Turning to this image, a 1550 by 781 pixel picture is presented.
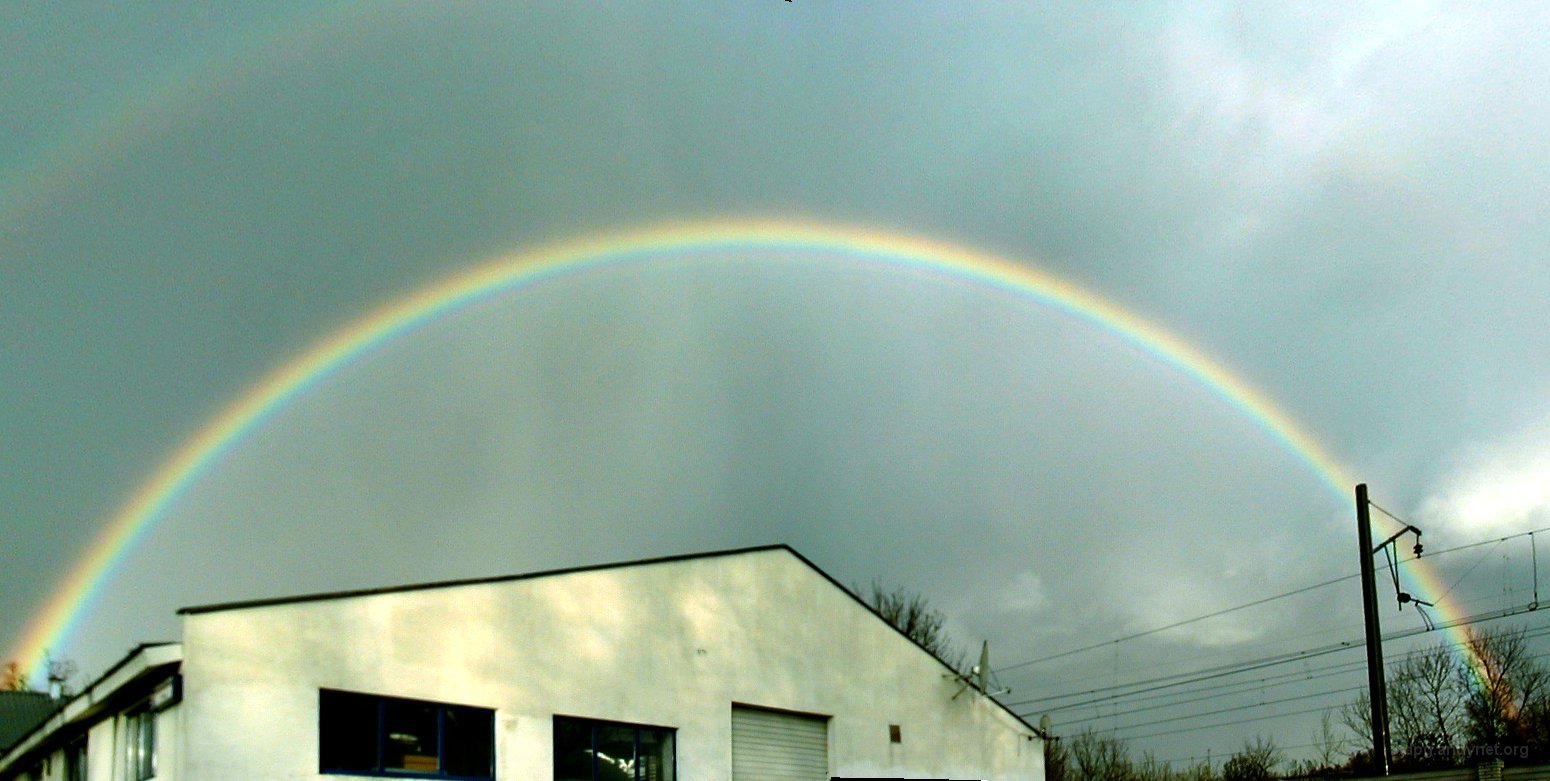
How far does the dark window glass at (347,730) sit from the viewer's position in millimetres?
18734

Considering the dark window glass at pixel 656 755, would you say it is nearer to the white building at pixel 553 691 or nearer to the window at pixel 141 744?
the white building at pixel 553 691

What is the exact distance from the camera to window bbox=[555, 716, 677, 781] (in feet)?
74.5

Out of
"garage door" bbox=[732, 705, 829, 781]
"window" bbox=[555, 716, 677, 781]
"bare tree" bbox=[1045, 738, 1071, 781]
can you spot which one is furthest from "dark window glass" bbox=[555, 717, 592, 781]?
"bare tree" bbox=[1045, 738, 1071, 781]


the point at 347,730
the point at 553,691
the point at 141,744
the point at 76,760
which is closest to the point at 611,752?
the point at 553,691

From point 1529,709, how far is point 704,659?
1842 inches

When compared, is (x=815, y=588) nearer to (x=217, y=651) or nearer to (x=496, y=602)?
(x=496, y=602)

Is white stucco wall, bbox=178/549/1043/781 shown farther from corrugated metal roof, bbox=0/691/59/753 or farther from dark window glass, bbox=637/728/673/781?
corrugated metal roof, bbox=0/691/59/753

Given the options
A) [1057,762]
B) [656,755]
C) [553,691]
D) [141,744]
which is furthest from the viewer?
[1057,762]

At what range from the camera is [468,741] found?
20.8 metres

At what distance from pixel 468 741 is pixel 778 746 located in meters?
9.04

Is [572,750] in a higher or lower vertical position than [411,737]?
lower

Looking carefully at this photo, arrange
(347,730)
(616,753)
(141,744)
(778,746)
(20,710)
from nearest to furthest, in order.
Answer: (347,730) → (141,744) → (616,753) → (778,746) → (20,710)

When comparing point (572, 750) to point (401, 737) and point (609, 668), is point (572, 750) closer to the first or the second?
point (609, 668)

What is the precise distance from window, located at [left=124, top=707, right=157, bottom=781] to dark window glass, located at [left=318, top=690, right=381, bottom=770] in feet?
7.78
